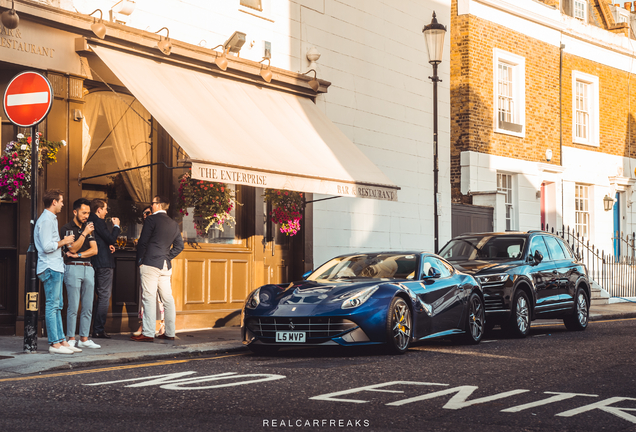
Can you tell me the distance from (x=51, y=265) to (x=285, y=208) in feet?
19.9

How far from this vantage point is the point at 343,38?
680 inches

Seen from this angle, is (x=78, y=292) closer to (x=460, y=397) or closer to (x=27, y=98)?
A: (x=27, y=98)

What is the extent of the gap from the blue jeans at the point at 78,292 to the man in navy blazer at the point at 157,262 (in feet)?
3.47

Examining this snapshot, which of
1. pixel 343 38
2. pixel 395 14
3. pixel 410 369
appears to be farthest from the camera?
pixel 395 14

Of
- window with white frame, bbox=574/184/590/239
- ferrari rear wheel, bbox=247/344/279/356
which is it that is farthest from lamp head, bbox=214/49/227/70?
window with white frame, bbox=574/184/590/239

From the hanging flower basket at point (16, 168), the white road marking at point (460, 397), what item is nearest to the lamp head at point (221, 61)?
the hanging flower basket at point (16, 168)

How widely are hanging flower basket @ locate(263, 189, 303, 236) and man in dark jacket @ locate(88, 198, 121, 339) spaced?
385 cm

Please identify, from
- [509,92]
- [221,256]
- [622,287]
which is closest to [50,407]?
[221,256]

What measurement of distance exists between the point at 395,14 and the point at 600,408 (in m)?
13.9

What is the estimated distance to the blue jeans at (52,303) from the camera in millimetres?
9547

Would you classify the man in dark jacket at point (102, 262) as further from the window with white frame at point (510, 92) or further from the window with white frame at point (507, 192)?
the window with white frame at point (510, 92)

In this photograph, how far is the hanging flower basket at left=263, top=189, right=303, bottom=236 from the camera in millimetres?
14922

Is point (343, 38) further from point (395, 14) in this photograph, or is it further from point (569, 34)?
point (569, 34)

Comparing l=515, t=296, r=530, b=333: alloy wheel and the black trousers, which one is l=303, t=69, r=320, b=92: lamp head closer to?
l=515, t=296, r=530, b=333: alloy wheel
